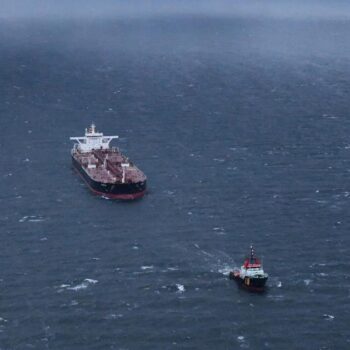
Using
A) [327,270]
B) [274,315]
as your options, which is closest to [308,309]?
[274,315]

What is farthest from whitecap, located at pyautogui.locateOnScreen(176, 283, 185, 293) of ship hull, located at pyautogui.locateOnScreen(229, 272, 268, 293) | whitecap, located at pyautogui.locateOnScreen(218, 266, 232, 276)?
ship hull, located at pyautogui.locateOnScreen(229, 272, 268, 293)

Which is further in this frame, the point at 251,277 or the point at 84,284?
the point at 84,284

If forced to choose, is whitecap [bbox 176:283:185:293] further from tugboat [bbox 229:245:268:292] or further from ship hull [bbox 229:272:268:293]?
ship hull [bbox 229:272:268:293]

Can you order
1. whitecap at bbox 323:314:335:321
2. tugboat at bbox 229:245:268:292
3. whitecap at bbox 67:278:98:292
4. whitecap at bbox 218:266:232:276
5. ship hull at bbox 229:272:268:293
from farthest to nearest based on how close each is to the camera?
whitecap at bbox 218:266:232:276
whitecap at bbox 67:278:98:292
tugboat at bbox 229:245:268:292
ship hull at bbox 229:272:268:293
whitecap at bbox 323:314:335:321

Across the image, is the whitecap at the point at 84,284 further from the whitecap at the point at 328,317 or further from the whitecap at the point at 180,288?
the whitecap at the point at 328,317

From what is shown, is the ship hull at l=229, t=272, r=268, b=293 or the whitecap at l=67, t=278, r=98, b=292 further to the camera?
the whitecap at l=67, t=278, r=98, b=292

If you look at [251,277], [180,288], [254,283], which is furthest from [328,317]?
[180,288]

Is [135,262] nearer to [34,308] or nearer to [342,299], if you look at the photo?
[34,308]

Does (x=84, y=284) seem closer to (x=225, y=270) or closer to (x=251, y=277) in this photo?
(x=225, y=270)
